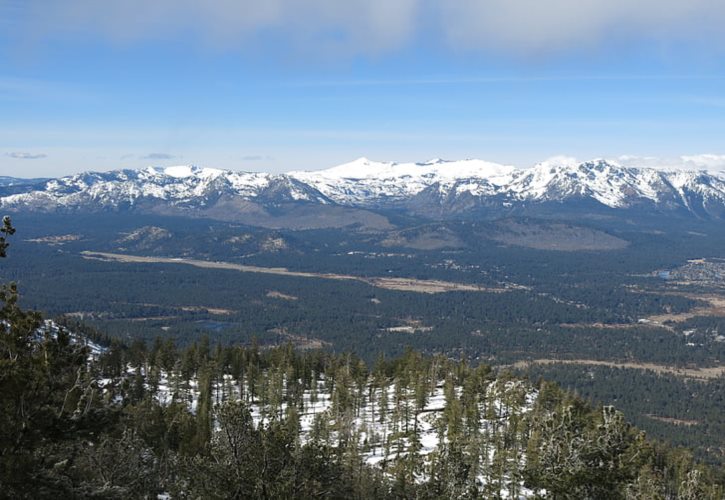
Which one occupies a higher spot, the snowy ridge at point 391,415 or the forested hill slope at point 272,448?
the forested hill slope at point 272,448

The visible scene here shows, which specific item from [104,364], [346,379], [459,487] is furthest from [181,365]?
[459,487]

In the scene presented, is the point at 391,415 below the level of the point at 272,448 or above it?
below

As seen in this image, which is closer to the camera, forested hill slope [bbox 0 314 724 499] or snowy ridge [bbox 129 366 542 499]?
forested hill slope [bbox 0 314 724 499]

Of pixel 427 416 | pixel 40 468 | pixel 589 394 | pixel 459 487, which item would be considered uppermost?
pixel 40 468

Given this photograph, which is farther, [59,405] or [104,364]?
[104,364]

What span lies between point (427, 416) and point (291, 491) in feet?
239

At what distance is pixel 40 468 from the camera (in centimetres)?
2202

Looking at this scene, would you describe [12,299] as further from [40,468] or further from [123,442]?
[123,442]

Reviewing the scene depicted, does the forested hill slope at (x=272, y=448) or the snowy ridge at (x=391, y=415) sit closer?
the forested hill slope at (x=272, y=448)

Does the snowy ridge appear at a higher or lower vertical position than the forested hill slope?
lower

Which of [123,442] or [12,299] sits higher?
[12,299]

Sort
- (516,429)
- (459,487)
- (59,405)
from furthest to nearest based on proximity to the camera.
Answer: (516,429) → (459,487) → (59,405)

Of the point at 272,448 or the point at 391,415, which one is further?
the point at 391,415

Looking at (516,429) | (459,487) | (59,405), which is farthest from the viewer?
(516,429)
